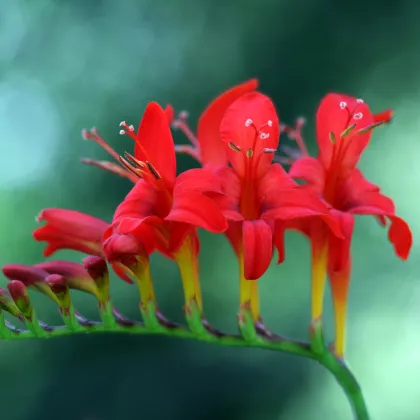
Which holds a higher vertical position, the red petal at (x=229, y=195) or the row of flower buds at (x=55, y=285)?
the red petal at (x=229, y=195)

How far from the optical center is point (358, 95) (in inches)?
120

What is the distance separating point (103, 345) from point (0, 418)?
1.46 feet

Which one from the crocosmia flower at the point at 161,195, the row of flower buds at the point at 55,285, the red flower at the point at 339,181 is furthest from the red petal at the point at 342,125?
the row of flower buds at the point at 55,285

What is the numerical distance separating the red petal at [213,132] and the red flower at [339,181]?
0.16m

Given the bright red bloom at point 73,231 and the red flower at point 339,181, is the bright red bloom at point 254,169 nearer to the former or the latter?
the red flower at point 339,181

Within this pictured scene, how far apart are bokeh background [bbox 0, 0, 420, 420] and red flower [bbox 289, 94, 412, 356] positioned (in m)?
1.30

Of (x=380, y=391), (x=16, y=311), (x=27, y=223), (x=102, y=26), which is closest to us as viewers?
(x=16, y=311)

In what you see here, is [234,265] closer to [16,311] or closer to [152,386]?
[152,386]


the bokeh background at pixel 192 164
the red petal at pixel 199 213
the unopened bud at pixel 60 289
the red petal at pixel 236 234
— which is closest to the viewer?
the red petal at pixel 199 213

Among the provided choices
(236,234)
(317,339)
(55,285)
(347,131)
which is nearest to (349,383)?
(317,339)

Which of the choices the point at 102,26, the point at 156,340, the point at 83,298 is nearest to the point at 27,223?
the point at 83,298

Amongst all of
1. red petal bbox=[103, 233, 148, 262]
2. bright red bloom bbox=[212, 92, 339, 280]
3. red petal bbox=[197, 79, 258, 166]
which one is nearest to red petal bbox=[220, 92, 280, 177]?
bright red bloom bbox=[212, 92, 339, 280]

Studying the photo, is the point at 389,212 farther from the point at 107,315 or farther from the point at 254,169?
the point at 107,315

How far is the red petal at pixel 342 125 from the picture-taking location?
50.9 inches
